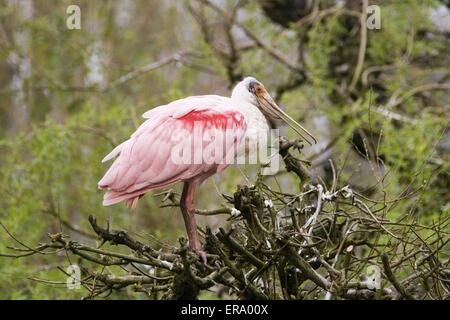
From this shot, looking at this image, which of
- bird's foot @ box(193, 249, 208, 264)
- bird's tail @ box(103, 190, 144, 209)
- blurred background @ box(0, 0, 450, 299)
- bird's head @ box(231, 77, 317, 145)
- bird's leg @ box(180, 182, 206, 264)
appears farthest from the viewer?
blurred background @ box(0, 0, 450, 299)

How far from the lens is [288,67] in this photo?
11391 millimetres

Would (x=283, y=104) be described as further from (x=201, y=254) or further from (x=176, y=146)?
(x=201, y=254)

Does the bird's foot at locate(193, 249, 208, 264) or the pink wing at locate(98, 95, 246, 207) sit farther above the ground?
the pink wing at locate(98, 95, 246, 207)

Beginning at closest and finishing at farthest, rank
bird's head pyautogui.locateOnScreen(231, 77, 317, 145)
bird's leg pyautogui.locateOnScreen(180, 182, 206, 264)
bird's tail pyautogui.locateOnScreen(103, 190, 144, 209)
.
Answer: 1. bird's leg pyautogui.locateOnScreen(180, 182, 206, 264)
2. bird's tail pyautogui.locateOnScreen(103, 190, 144, 209)
3. bird's head pyautogui.locateOnScreen(231, 77, 317, 145)

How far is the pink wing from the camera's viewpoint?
6172 millimetres

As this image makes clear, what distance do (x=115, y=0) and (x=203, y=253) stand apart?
42.8 ft

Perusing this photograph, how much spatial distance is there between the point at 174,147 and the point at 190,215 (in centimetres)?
51

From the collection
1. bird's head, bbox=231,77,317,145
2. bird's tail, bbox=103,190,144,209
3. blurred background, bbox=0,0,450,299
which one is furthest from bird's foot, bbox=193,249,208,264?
blurred background, bbox=0,0,450,299

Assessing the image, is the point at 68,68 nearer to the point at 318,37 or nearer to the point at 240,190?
the point at 318,37

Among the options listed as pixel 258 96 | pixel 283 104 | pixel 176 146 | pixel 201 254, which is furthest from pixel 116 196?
pixel 283 104

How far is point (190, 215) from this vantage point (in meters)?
6.20

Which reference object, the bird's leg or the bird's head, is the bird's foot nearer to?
the bird's leg

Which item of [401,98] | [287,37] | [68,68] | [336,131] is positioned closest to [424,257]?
[401,98]

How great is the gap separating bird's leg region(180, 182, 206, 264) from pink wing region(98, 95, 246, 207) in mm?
93
